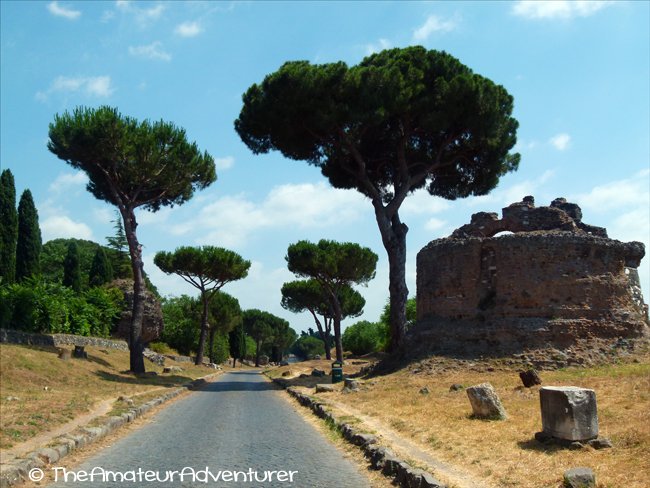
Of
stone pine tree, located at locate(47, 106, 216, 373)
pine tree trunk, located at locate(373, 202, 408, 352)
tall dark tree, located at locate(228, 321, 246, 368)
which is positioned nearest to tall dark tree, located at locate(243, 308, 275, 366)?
tall dark tree, located at locate(228, 321, 246, 368)

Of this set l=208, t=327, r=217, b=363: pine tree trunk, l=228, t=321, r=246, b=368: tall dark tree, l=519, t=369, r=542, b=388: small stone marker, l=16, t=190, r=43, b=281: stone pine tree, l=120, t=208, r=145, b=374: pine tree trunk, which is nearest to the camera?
l=519, t=369, r=542, b=388: small stone marker

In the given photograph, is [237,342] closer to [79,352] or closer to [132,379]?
[79,352]

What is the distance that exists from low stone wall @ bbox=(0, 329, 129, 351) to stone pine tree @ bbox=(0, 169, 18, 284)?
278 inches

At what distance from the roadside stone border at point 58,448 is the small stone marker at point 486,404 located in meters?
6.29

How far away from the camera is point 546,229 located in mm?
21359

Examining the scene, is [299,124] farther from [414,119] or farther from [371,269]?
[371,269]

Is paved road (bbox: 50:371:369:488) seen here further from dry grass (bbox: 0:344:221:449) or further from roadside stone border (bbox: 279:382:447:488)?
dry grass (bbox: 0:344:221:449)

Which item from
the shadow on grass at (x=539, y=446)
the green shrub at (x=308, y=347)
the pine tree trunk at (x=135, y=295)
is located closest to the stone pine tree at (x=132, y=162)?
→ the pine tree trunk at (x=135, y=295)

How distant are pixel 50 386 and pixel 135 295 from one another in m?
8.58

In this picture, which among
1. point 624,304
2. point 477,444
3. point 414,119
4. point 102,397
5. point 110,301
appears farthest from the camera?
point 110,301

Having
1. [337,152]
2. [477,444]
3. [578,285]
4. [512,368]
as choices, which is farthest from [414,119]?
[477,444]

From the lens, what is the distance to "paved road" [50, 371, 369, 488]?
6.66m

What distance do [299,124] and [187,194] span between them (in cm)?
894

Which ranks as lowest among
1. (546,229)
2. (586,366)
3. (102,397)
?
(102,397)
